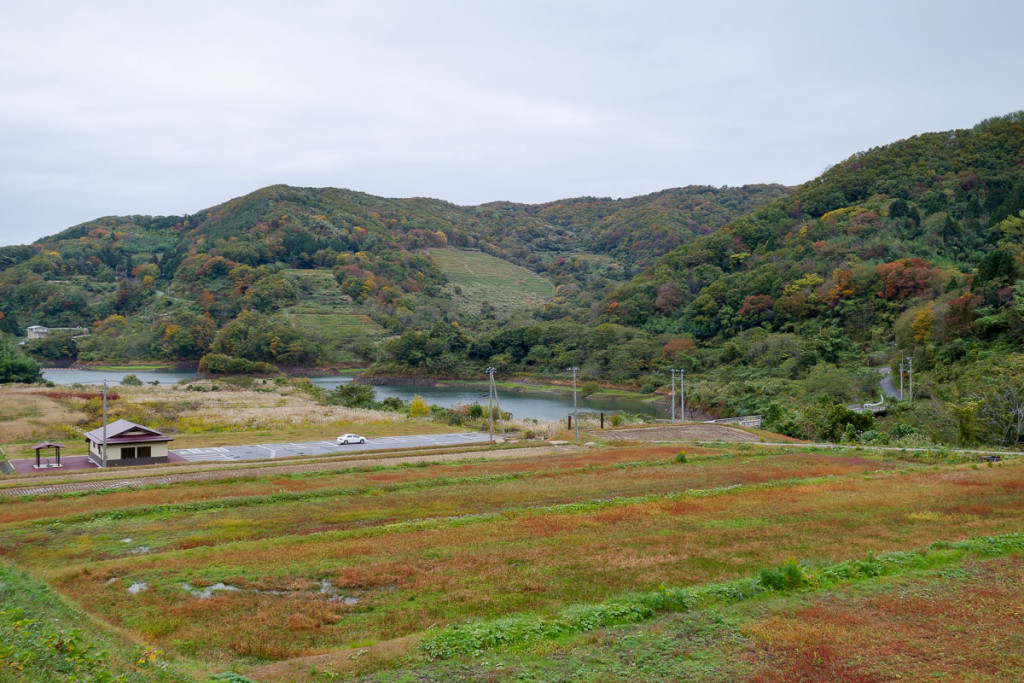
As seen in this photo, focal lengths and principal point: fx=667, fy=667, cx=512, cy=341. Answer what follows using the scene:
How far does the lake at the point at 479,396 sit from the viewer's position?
265 feet

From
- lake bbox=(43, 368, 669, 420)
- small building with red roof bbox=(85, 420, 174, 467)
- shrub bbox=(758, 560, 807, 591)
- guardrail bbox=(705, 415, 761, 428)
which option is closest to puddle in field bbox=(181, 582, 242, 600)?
shrub bbox=(758, 560, 807, 591)

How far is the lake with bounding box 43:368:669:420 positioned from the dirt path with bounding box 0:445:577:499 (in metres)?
30.6

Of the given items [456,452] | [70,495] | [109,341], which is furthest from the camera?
[109,341]

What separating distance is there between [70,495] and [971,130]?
5292 inches

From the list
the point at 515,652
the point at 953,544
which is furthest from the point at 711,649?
the point at 953,544

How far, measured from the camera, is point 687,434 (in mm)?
49219

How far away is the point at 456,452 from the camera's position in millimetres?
40719

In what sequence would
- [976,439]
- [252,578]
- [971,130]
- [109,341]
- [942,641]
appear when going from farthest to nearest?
[109,341], [971,130], [976,439], [252,578], [942,641]

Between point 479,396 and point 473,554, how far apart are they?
83256 mm

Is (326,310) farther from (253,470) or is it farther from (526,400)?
(253,470)

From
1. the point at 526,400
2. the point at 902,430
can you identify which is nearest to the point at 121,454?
the point at 902,430

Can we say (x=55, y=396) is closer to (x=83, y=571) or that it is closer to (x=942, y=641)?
(x=83, y=571)

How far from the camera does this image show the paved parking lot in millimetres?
39406

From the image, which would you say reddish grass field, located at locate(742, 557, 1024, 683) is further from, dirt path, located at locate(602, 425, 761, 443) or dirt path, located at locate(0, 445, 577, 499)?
dirt path, located at locate(602, 425, 761, 443)
